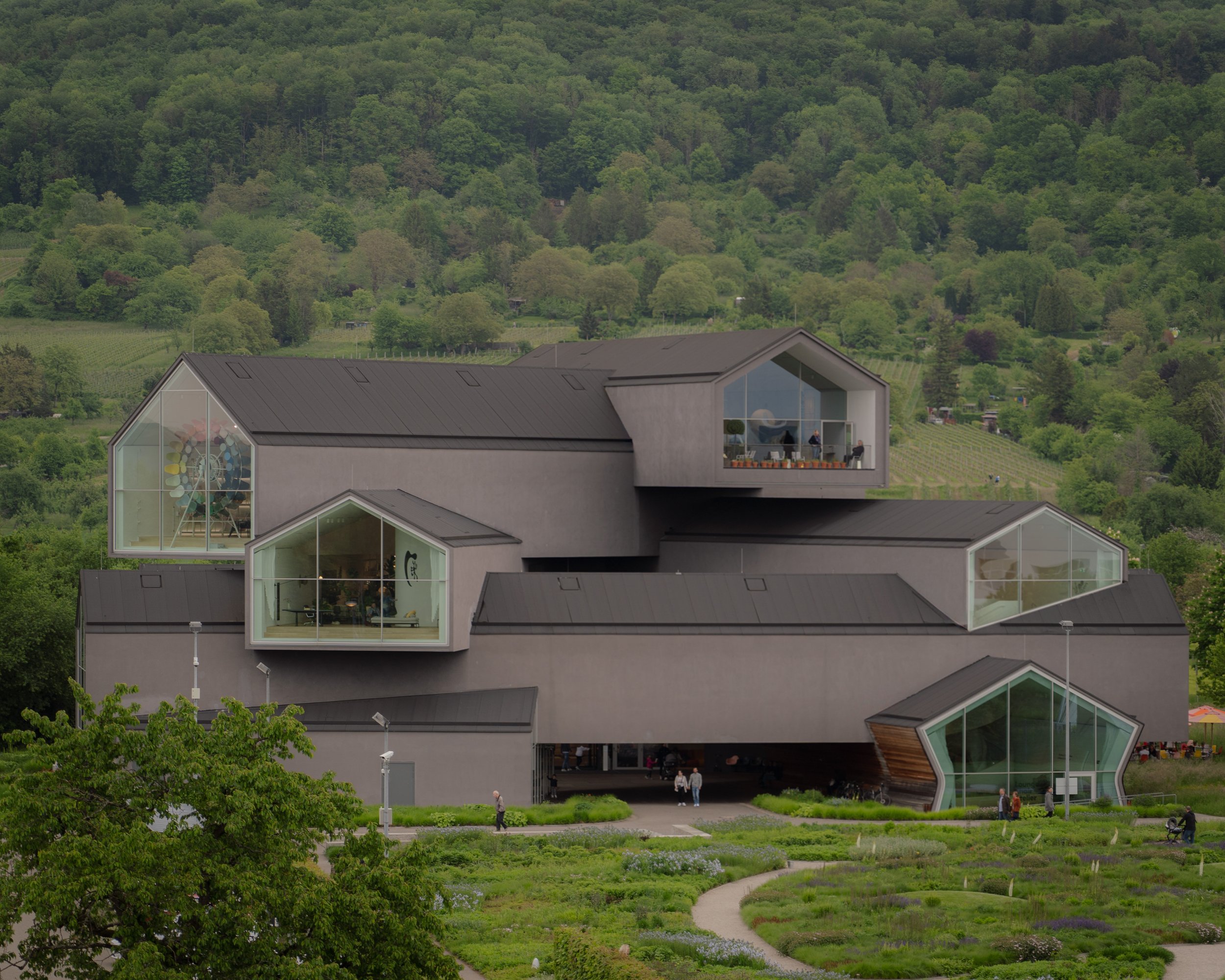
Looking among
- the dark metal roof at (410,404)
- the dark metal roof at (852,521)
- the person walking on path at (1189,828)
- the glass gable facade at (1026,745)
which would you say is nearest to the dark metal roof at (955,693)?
the glass gable facade at (1026,745)

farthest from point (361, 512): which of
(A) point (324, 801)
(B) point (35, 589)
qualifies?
(A) point (324, 801)

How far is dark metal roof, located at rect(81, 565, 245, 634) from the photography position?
1811 inches

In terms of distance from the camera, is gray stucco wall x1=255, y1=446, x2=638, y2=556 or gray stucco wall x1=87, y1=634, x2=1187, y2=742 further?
gray stucco wall x1=255, y1=446, x2=638, y2=556

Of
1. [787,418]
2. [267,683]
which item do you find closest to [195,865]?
[267,683]

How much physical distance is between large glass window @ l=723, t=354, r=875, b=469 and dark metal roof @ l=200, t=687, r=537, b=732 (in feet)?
37.5

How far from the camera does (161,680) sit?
46.0 metres

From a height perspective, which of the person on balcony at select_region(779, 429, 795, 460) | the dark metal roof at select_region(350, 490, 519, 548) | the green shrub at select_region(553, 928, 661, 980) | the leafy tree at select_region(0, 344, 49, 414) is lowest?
the green shrub at select_region(553, 928, 661, 980)

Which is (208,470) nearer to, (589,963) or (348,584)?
(348,584)

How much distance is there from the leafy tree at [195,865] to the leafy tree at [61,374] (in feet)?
586

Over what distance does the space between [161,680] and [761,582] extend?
56.1ft

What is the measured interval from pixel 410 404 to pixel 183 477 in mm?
7690

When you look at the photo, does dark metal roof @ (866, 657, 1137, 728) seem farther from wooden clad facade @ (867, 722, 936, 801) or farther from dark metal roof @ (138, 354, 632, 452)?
dark metal roof @ (138, 354, 632, 452)

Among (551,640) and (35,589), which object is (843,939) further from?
(35,589)

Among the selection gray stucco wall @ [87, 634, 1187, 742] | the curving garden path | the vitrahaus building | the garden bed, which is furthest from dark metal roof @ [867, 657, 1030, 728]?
the curving garden path
